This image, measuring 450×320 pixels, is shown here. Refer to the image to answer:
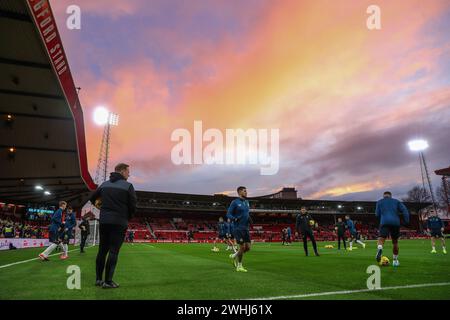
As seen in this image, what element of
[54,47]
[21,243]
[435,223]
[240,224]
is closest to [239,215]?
[240,224]

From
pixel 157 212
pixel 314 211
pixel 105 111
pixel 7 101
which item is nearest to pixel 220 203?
→ pixel 157 212

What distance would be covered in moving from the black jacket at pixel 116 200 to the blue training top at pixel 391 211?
7.12 m

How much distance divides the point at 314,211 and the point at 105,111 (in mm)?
52990

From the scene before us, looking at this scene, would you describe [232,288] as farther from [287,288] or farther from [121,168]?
[121,168]

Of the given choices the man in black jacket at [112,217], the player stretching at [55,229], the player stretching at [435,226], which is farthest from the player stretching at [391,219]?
the player stretching at [55,229]

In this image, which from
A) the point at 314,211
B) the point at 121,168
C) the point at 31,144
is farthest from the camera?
the point at 314,211

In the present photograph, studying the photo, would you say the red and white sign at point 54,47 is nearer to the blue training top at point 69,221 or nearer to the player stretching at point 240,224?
the blue training top at point 69,221

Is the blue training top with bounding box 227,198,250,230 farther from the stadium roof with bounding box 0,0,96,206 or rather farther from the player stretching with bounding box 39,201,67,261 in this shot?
the stadium roof with bounding box 0,0,96,206

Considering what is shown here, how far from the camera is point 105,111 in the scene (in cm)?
3067

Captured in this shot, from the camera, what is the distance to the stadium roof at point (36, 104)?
9793 mm

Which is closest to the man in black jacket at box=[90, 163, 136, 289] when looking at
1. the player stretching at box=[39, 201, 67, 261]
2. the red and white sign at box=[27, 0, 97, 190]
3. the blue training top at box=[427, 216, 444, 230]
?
the red and white sign at box=[27, 0, 97, 190]

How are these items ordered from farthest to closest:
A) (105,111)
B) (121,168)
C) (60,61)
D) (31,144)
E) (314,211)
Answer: (314,211), (105,111), (31,144), (60,61), (121,168)

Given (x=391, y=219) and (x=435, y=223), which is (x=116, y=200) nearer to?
(x=391, y=219)

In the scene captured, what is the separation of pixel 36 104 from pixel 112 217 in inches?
563
